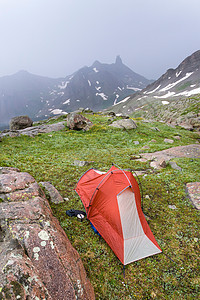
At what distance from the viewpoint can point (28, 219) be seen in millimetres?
4543

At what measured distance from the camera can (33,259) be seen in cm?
358

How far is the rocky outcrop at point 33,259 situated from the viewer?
2.85 meters

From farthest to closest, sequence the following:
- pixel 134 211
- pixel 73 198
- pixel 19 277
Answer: pixel 73 198
pixel 134 211
pixel 19 277

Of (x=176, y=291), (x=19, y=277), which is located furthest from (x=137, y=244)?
(x=19, y=277)

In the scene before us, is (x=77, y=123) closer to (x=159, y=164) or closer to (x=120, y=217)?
(x=159, y=164)

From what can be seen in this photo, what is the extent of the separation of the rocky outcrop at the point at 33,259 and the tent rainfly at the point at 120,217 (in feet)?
7.70

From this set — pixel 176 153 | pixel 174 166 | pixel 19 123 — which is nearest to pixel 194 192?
Answer: pixel 174 166

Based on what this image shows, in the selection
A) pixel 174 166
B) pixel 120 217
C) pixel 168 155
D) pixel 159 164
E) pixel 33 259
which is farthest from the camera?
pixel 168 155

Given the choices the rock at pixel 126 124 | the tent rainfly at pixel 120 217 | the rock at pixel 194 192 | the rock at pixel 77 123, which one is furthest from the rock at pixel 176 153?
the rock at pixel 77 123

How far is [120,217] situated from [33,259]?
4.04 meters

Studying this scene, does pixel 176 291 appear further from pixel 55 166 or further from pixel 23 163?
pixel 23 163

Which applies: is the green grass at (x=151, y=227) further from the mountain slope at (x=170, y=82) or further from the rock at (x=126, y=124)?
the mountain slope at (x=170, y=82)

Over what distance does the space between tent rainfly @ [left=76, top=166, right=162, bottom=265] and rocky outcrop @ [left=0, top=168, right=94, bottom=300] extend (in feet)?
7.70

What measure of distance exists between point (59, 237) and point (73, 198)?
4.58m
